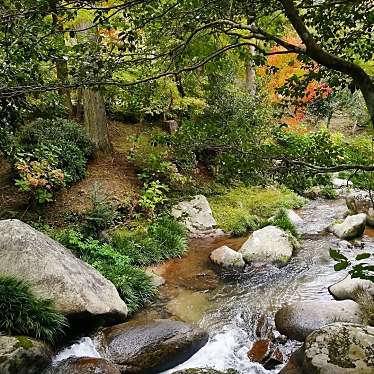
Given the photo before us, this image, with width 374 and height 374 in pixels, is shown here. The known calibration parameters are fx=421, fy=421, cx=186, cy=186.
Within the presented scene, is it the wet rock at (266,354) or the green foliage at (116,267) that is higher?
the green foliage at (116,267)

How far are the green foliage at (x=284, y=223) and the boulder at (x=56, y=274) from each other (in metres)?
4.70

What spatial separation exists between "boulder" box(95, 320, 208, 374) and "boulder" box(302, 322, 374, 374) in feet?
4.74

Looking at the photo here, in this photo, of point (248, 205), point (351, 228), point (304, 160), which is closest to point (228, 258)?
point (351, 228)

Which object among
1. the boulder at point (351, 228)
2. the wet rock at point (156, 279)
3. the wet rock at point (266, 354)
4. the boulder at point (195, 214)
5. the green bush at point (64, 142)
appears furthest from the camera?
the boulder at point (195, 214)

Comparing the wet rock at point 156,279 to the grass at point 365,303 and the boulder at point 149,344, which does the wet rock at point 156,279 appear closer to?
the boulder at point 149,344

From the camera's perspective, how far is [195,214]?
33.4ft

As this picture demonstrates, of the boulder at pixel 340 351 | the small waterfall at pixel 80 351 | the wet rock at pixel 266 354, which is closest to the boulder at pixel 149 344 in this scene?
the small waterfall at pixel 80 351

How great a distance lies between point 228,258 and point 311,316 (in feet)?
8.20

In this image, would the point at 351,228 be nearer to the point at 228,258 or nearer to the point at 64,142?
the point at 228,258

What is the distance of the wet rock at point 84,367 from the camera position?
430cm

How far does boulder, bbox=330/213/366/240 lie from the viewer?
9180 millimetres

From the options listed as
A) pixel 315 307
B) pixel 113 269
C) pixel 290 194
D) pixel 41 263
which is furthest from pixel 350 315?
pixel 290 194

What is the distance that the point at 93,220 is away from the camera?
26.0 ft

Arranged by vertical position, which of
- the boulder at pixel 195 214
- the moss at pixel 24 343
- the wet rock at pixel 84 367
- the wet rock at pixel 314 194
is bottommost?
the wet rock at pixel 84 367
